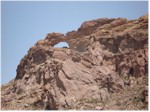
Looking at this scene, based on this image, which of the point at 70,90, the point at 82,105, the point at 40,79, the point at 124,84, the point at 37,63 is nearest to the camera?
the point at 82,105

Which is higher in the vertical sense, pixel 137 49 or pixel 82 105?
pixel 137 49

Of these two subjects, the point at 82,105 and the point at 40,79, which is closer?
the point at 82,105

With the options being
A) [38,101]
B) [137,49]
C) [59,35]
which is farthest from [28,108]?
[59,35]

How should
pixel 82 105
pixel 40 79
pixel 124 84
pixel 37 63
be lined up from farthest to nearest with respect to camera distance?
pixel 37 63
pixel 40 79
pixel 124 84
pixel 82 105

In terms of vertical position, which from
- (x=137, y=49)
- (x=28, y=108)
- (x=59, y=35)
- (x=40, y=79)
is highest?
(x=59, y=35)

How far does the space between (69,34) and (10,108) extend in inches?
990

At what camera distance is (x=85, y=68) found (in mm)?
49750

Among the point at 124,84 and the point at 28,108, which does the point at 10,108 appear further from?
the point at 124,84

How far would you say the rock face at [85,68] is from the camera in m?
45.6

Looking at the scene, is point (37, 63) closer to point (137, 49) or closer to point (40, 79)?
point (40, 79)

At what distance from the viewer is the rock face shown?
45594 mm

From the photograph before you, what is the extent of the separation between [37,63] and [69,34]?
11.9m

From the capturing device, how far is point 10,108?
154 feet

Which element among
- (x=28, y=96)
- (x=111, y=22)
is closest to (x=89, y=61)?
(x=28, y=96)
